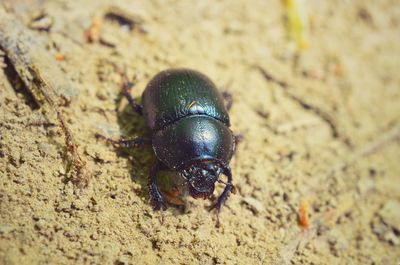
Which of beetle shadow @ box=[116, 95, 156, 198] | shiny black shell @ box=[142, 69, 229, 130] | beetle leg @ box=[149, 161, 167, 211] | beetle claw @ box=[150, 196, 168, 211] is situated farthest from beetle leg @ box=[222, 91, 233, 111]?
beetle claw @ box=[150, 196, 168, 211]

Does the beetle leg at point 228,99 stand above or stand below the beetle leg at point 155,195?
above

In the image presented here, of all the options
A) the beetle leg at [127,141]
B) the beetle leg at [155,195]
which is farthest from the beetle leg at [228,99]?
the beetle leg at [155,195]

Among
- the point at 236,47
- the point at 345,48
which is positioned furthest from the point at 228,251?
the point at 345,48

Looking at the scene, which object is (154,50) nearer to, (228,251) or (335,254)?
(228,251)

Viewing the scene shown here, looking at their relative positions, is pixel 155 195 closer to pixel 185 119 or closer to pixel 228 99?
pixel 185 119

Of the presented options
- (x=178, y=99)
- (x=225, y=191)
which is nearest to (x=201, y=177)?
(x=225, y=191)

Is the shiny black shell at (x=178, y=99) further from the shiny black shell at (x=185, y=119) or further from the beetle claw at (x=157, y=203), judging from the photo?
the beetle claw at (x=157, y=203)
